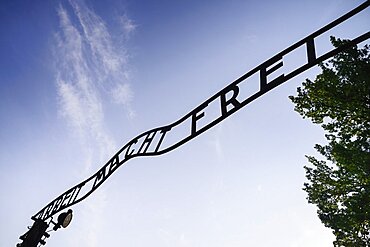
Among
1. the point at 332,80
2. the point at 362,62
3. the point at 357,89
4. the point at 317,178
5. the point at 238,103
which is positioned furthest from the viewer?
the point at 317,178

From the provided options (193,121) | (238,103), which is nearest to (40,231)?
(193,121)

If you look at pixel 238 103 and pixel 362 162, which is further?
pixel 362 162

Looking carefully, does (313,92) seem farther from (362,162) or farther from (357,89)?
(362,162)

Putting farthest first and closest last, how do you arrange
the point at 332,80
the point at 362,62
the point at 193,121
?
1. the point at 362,62
2. the point at 332,80
3. the point at 193,121

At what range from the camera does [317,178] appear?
27.6ft

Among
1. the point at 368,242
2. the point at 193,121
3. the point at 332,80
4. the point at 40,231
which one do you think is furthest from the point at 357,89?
the point at 40,231

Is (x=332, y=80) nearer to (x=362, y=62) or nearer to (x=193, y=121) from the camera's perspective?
(x=362, y=62)

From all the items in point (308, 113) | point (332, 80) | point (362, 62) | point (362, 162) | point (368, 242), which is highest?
point (362, 62)

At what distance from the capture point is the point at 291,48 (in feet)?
9.83

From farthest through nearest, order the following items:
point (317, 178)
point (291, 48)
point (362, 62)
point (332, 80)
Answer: point (317, 178) < point (362, 62) < point (332, 80) < point (291, 48)

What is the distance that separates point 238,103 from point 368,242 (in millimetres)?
8971

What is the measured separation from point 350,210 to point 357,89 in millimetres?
3684

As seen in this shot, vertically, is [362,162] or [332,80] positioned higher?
[332,80]

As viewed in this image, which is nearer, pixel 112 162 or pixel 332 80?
pixel 112 162
